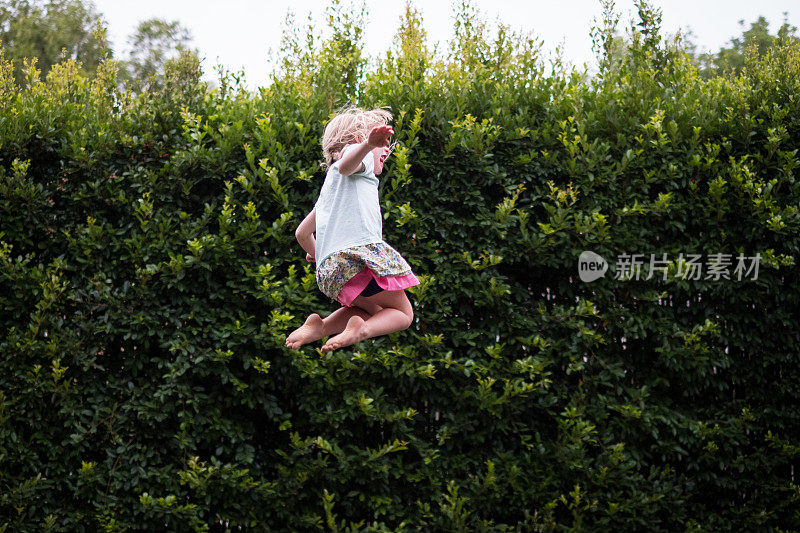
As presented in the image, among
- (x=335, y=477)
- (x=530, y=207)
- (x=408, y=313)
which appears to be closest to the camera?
(x=408, y=313)

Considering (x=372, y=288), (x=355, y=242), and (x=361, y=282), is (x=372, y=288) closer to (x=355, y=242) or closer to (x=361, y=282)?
(x=361, y=282)

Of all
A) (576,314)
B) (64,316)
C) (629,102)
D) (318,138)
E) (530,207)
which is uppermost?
(629,102)

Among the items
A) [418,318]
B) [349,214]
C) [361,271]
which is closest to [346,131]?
[349,214]

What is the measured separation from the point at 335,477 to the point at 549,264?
2.02 meters

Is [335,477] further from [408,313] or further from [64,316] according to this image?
[408,313]

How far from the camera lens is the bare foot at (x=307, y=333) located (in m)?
2.23

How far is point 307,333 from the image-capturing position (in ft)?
7.44

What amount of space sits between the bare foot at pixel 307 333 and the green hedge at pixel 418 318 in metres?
2.06

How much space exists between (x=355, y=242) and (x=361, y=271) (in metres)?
0.10

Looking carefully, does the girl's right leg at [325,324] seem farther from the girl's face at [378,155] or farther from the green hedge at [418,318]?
the green hedge at [418,318]

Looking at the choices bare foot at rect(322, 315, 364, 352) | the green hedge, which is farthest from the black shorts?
the green hedge

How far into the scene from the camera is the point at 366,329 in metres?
2.04

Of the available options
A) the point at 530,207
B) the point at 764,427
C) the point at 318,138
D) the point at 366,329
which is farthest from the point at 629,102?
the point at 366,329

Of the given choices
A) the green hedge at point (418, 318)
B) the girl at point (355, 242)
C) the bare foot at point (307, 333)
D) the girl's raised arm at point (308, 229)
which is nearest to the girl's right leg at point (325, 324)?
the bare foot at point (307, 333)
